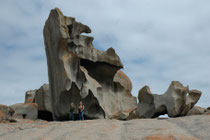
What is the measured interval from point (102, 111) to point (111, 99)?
323cm

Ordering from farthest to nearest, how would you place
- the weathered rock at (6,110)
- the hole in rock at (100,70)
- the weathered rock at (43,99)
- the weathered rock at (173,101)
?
1. the weathered rock at (43,99)
2. the weathered rock at (6,110)
3. the hole in rock at (100,70)
4. the weathered rock at (173,101)

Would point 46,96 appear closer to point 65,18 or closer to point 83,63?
point 83,63

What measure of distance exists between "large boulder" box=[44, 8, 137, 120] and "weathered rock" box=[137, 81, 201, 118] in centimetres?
266

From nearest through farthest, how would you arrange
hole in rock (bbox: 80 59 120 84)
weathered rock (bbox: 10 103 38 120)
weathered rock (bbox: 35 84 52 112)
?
hole in rock (bbox: 80 59 120 84) → weathered rock (bbox: 35 84 52 112) → weathered rock (bbox: 10 103 38 120)

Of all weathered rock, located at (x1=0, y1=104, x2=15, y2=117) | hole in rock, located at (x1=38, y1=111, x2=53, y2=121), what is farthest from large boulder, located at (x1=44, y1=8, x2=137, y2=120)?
hole in rock, located at (x1=38, y1=111, x2=53, y2=121)

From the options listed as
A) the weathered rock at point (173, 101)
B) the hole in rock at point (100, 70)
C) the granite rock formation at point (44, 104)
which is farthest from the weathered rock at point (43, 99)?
the weathered rock at point (173, 101)

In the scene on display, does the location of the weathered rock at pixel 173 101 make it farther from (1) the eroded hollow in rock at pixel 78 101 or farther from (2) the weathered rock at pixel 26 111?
(2) the weathered rock at pixel 26 111

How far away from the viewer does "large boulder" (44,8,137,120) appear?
2141cm

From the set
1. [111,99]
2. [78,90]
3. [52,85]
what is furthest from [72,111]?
[111,99]

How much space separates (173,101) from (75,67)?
731 cm

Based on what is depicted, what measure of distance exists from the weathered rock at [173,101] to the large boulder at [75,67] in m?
2.66

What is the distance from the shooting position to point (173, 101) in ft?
68.7

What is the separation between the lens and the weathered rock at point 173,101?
21062mm

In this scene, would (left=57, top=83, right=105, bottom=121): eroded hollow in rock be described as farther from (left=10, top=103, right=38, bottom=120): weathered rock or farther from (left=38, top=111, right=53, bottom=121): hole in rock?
(left=10, top=103, right=38, bottom=120): weathered rock
